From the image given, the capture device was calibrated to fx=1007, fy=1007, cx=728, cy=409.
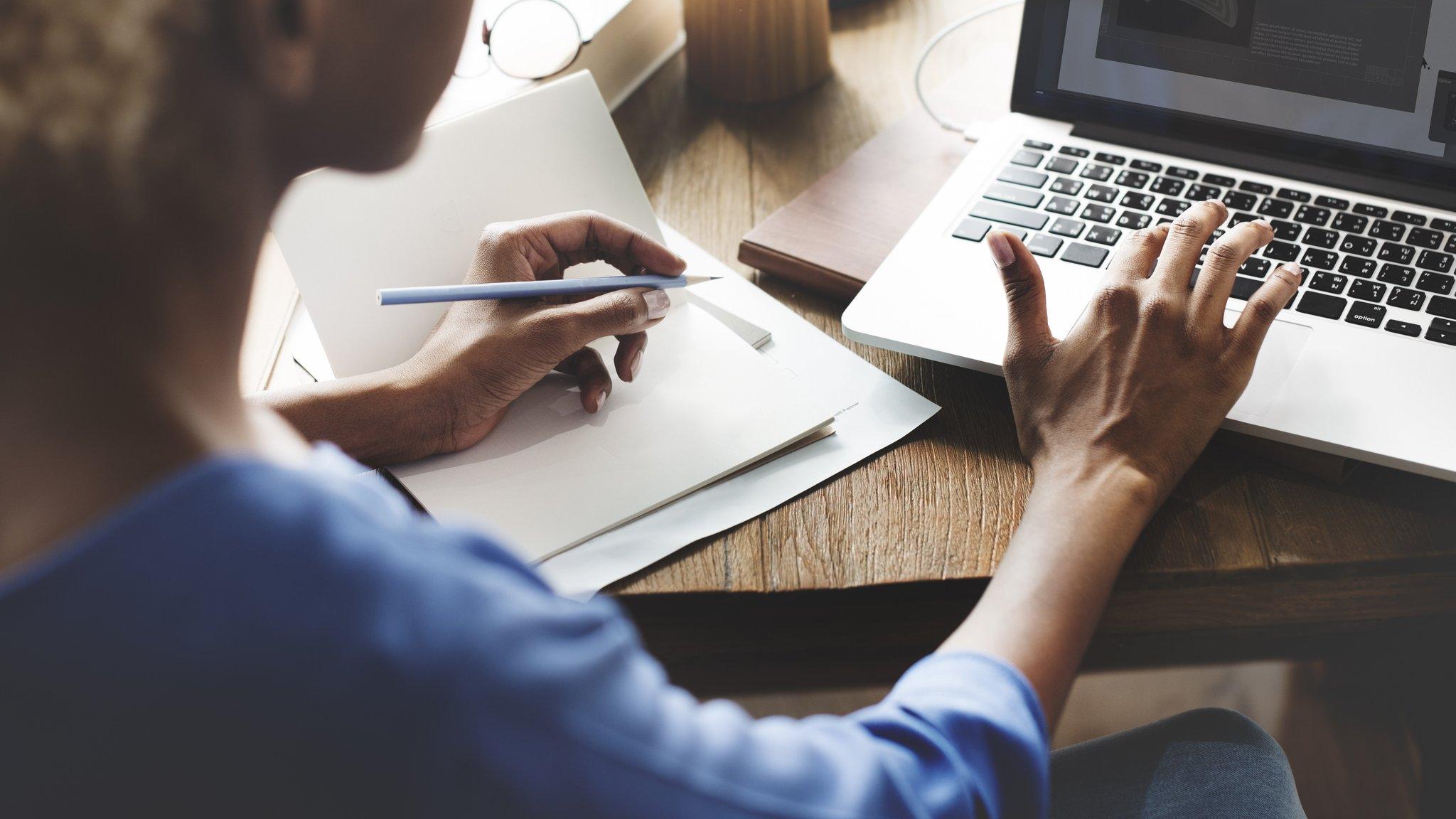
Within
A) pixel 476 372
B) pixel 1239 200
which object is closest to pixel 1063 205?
pixel 1239 200

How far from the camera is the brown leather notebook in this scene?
80 centimetres

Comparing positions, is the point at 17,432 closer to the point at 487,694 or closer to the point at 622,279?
the point at 487,694

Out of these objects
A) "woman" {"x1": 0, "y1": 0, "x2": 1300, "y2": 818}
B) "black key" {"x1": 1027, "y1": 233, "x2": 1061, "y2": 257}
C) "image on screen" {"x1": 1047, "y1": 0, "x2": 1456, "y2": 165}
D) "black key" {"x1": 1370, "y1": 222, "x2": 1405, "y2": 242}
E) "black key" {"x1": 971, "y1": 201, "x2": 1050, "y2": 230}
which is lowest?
"black key" {"x1": 1370, "y1": 222, "x2": 1405, "y2": 242}

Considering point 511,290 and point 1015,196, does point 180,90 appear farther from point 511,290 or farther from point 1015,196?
point 1015,196

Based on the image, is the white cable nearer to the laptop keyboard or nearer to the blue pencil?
the laptop keyboard

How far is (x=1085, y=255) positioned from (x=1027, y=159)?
0.13 meters

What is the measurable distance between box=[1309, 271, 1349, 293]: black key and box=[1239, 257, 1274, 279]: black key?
1.2 inches

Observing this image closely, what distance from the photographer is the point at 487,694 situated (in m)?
0.29

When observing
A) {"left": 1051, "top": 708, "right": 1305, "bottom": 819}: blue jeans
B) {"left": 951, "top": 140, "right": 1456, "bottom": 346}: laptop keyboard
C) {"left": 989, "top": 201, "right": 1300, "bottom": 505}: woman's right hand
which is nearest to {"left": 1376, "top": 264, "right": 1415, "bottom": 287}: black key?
{"left": 951, "top": 140, "right": 1456, "bottom": 346}: laptop keyboard

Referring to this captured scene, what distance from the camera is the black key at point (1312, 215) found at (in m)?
0.75

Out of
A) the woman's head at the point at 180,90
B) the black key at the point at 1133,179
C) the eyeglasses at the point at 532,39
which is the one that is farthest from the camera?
the eyeglasses at the point at 532,39

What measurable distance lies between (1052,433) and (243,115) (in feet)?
1.58

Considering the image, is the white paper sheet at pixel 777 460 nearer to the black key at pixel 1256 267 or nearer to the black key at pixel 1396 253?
the black key at pixel 1256 267

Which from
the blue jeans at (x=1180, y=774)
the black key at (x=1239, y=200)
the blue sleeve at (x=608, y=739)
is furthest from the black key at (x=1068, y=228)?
the blue sleeve at (x=608, y=739)
